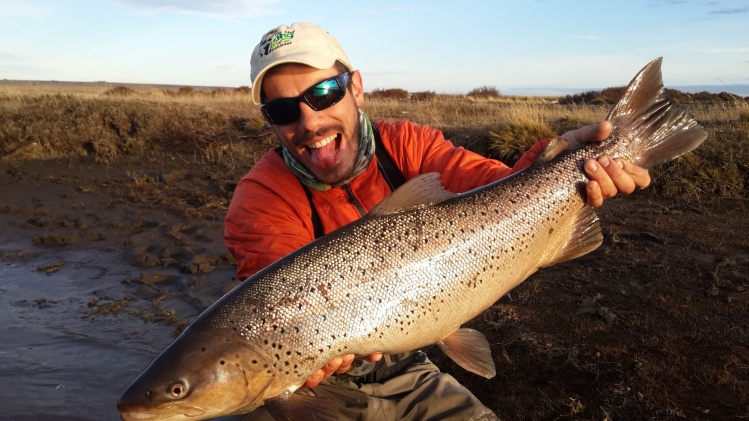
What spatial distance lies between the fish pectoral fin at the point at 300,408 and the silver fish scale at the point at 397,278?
0.42 feet

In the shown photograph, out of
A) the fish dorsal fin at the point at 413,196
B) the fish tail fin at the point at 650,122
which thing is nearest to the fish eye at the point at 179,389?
the fish dorsal fin at the point at 413,196

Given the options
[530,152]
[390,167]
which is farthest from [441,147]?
[530,152]

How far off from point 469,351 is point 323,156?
1.50 metres

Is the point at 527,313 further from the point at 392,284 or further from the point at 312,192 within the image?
the point at 392,284

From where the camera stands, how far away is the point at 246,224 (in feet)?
12.3

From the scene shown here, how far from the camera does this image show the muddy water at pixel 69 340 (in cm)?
510

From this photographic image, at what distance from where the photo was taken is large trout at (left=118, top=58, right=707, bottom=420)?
2.91m

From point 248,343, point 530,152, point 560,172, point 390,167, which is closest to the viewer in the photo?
point 248,343

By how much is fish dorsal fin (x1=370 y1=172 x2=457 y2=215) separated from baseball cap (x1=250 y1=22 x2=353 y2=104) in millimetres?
1033

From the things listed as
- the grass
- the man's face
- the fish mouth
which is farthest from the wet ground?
the fish mouth

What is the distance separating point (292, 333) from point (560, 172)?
1.65m

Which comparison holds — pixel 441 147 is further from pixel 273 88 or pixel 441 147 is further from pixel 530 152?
pixel 273 88

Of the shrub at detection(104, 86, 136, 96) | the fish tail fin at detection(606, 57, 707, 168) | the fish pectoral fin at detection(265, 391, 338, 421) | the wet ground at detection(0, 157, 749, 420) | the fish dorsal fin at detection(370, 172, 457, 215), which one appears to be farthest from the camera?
the shrub at detection(104, 86, 136, 96)

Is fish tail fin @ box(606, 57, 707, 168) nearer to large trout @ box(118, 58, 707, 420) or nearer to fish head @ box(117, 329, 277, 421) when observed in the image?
large trout @ box(118, 58, 707, 420)
